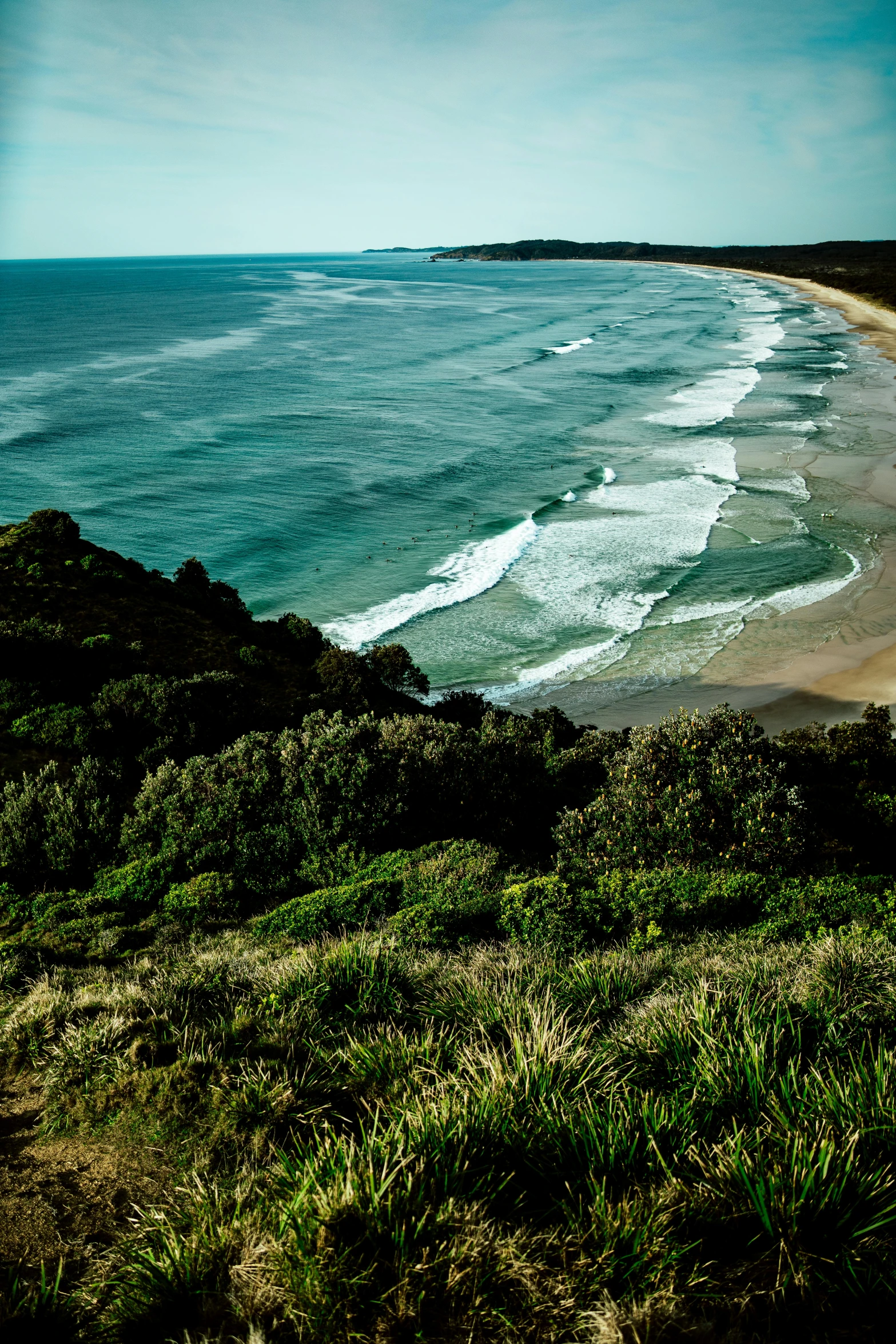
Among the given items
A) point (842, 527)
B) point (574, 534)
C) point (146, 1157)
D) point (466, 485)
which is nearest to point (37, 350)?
point (466, 485)

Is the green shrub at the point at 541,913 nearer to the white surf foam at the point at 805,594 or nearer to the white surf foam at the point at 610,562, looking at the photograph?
the white surf foam at the point at 610,562

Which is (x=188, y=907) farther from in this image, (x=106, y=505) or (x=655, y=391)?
(x=655, y=391)

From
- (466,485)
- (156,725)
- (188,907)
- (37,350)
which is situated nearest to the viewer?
(188,907)

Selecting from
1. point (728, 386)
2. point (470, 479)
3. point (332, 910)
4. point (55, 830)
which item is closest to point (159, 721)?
point (55, 830)

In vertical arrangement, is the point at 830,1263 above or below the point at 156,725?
above

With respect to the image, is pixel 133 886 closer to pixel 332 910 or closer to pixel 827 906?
pixel 332 910

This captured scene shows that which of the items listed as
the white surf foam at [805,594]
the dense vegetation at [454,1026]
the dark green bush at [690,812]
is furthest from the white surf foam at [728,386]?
the dense vegetation at [454,1026]
